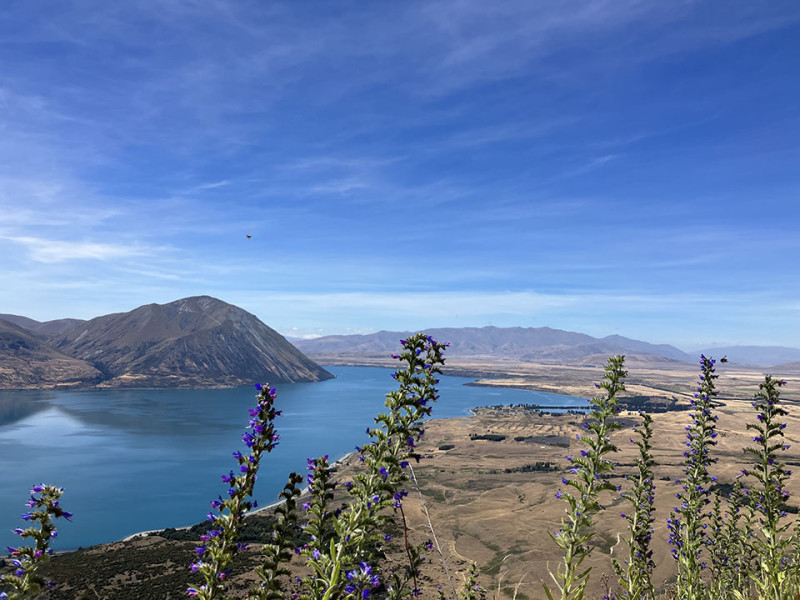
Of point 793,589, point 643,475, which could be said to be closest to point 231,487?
point 643,475

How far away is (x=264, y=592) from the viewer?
469cm

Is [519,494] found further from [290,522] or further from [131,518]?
[290,522]

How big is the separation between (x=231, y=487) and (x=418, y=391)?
2205 millimetres

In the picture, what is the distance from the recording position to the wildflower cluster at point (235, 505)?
179 inches

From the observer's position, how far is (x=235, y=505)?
4.70 meters

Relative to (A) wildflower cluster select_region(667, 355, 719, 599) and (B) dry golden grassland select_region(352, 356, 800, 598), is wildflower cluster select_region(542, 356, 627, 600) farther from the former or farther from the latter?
(A) wildflower cluster select_region(667, 355, 719, 599)

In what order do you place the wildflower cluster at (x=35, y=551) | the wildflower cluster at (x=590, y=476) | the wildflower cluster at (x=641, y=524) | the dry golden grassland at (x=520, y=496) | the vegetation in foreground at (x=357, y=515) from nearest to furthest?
the wildflower cluster at (x=35, y=551) → the vegetation in foreground at (x=357, y=515) → the wildflower cluster at (x=590, y=476) → the wildflower cluster at (x=641, y=524) → the dry golden grassland at (x=520, y=496)

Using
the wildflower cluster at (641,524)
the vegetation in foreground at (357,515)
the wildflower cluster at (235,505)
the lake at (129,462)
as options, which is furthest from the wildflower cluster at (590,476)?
the lake at (129,462)

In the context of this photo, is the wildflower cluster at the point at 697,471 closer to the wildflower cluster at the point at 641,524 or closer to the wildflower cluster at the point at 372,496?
the wildflower cluster at the point at 641,524

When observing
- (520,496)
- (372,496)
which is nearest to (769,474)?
(372,496)

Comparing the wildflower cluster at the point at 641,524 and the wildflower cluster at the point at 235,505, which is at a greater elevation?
the wildflower cluster at the point at 235,505

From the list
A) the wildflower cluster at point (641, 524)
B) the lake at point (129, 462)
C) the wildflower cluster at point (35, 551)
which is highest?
Answer: the wildflower cluster at point (35, 551)

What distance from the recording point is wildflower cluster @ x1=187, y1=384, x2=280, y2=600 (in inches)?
179

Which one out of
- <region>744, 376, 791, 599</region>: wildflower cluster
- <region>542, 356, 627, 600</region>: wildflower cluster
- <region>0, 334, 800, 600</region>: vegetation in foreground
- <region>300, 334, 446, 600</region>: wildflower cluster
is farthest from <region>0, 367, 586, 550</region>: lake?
<region>542, 356, 627, 600</region>: wildflower cluster
